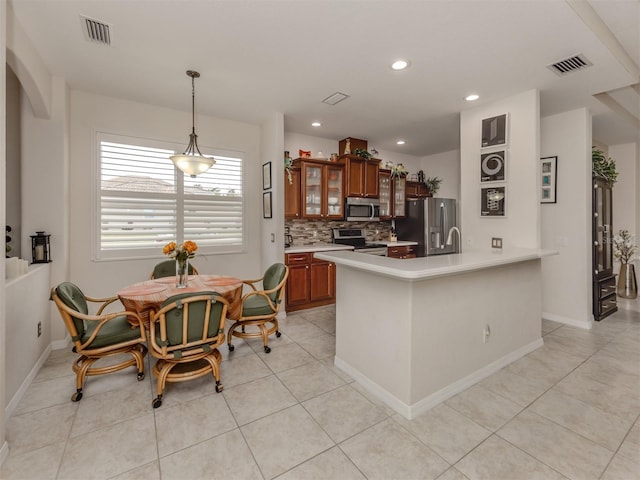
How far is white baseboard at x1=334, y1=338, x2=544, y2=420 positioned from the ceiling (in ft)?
9.07

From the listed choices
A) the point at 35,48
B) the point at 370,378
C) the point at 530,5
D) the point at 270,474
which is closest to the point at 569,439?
the point at 370,378

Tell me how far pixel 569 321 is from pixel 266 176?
4.59 metres

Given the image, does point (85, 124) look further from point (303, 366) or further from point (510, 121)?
point (510, 121)

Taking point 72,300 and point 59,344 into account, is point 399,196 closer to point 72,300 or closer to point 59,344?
point 72,300

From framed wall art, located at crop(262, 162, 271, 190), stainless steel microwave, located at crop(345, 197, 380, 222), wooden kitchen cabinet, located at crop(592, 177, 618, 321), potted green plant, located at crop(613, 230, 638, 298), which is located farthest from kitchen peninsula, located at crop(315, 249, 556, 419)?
potted green plant, located at crop(613, 230, 638, 298)

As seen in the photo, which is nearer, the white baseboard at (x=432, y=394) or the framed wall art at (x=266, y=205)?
the white baseboard at (x=432, y=394)

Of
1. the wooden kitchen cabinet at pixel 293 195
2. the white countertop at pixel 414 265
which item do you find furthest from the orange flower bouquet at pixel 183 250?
the wooden kitchen cabinet at pixel 293 195

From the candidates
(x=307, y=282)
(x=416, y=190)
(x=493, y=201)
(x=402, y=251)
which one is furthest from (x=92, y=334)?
(x=416, y=190)

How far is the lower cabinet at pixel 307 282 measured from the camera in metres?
4.42

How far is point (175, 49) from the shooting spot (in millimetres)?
2564

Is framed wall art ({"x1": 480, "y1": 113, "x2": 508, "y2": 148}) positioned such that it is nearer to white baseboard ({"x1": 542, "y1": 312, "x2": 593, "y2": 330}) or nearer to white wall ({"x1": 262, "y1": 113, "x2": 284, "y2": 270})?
white baseboard ({"x1": 542, "y1": 312, "x2": 593, "y2": 330})

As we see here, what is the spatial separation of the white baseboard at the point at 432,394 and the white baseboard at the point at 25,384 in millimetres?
2457

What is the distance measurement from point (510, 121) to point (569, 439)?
10.3ft

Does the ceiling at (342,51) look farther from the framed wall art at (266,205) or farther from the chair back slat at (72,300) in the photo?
the chair back slat at (72,300)
